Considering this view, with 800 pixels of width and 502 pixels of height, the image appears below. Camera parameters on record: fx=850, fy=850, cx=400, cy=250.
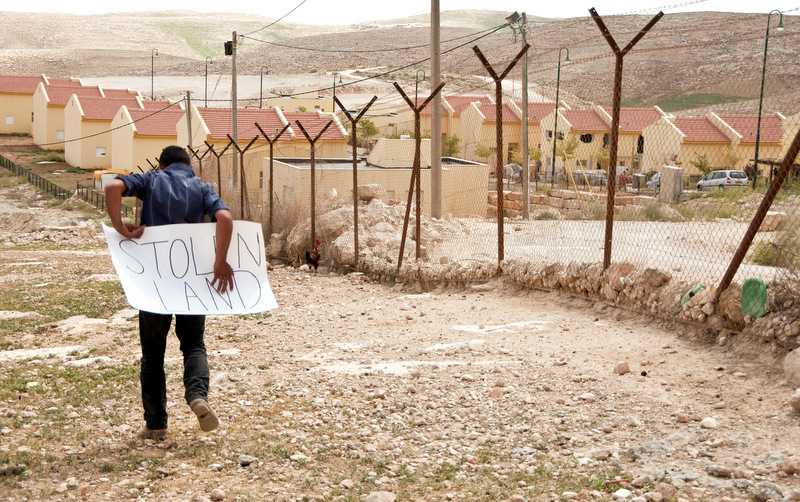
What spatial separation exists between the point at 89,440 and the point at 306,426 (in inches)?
48.5

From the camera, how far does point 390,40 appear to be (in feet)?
437

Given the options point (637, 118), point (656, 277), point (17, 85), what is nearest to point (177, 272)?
point (656, 277)

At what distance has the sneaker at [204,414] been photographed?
15.0 feet

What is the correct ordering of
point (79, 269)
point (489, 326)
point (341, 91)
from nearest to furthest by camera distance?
point (489, 326)
point (79, 269)
point (341, 91)

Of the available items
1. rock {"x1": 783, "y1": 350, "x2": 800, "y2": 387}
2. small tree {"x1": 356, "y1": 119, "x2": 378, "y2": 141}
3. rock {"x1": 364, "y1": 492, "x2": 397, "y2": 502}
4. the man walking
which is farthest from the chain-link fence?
the man walking

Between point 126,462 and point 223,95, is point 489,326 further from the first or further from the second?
point 223,95

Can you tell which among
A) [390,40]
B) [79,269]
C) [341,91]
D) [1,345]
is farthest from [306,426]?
[390,40]

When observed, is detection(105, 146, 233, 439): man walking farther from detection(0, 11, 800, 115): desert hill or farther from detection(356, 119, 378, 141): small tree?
detection(356, 119, 378, 141): small tree

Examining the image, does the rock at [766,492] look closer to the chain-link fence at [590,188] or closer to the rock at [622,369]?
the rock at [622,369]

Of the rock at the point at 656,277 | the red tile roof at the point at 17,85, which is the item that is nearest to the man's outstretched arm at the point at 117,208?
the rock at the point at 656,277

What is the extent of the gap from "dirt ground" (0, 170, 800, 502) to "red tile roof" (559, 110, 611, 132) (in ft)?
108

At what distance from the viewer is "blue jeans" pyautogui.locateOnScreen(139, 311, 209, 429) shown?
472 centimetres

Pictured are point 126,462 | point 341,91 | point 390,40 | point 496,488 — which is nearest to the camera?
point 496,488

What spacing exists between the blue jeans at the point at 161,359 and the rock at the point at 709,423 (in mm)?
2695
